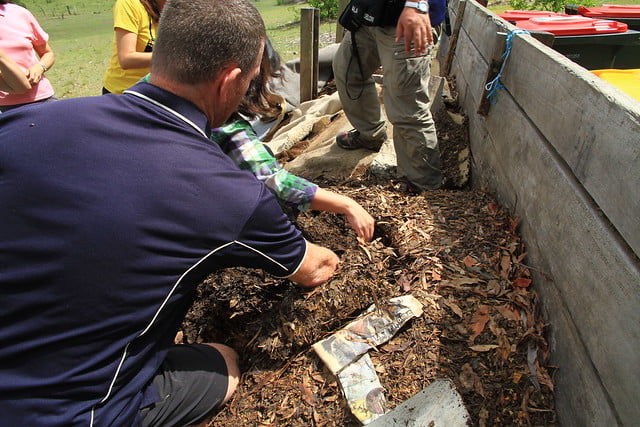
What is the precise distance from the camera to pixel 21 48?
3475 mm

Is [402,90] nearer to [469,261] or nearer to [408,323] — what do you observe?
[469,261]

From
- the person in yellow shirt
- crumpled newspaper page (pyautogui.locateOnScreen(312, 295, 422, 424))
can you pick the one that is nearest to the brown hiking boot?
the person in yellow shirt

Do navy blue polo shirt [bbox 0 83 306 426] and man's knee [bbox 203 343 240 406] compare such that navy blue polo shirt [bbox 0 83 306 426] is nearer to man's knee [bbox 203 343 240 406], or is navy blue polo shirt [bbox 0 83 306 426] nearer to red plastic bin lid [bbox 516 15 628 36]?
man's knee [bbox 203 343 240 406]

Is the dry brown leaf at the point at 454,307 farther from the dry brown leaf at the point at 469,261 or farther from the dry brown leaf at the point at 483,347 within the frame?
the dry brown leaf at the point at 469,261

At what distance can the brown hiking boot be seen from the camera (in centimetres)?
435

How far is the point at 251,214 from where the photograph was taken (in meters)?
1.46

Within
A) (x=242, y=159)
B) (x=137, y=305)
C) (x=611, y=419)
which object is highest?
(x=242, y=159)

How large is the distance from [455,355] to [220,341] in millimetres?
1423

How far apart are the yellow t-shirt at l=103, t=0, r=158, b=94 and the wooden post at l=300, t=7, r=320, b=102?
135 inches

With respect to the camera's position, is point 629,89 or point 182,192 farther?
point 629,89

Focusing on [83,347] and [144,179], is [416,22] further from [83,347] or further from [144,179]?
[83,347]

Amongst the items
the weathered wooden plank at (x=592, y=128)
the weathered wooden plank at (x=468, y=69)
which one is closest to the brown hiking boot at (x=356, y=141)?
the weathered wooden plank at (x=468, y=69)

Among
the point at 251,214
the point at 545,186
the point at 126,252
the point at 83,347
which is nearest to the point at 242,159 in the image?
the point at 251,214

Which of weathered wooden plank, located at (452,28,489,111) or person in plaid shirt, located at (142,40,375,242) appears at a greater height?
weathered wooden plank, located at (452,28,489,111)
